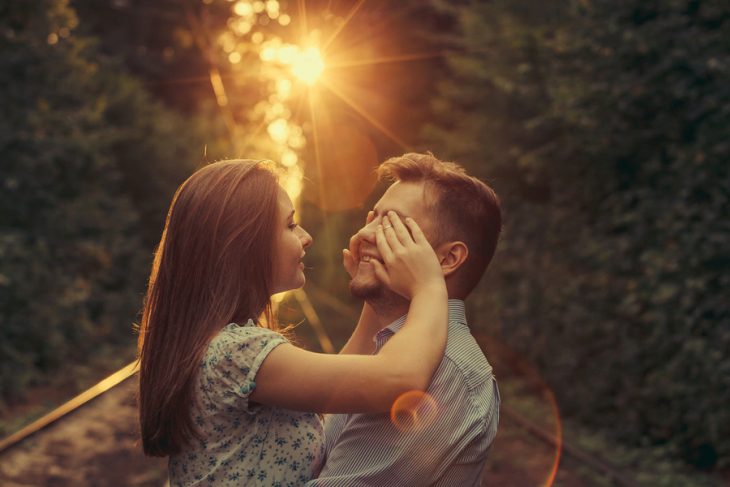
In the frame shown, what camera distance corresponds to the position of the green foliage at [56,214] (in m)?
13.0

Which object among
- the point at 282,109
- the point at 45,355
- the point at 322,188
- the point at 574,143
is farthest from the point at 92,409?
the point at 282,109

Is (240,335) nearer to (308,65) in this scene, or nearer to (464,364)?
(464,364)

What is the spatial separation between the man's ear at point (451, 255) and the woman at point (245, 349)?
124mm

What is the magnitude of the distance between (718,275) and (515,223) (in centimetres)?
577

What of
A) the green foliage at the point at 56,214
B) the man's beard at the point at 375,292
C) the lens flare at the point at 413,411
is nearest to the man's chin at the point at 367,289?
the man's beard at the point at 375,292

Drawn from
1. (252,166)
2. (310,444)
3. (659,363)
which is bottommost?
(310,444)

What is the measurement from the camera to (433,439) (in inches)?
84.5

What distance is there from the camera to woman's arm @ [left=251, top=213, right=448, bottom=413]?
2182mm

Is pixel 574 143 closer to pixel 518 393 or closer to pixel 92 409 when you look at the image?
pixel 518 393

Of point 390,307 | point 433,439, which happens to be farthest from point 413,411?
point 390,307

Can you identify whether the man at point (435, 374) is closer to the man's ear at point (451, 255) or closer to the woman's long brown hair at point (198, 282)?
the man's ear at point (451, 255)

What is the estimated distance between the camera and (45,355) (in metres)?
13.0

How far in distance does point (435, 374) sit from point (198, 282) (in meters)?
0.77

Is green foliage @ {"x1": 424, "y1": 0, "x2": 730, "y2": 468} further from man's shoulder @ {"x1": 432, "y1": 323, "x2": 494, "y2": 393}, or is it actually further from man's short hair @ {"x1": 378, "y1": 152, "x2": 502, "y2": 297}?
man's shoulder @ {"x1": 432, "y1": 323, "x2": 494, "y2": 393}
